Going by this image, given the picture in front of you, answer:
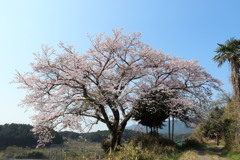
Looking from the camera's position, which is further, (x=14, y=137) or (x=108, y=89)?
(x=14, y=137)

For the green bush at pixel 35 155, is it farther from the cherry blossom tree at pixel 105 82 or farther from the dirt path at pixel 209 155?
the dirt path at pixel 209 155

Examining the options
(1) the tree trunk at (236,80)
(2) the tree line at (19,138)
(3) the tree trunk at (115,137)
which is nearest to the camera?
(1) the tree trunk at (236,80)

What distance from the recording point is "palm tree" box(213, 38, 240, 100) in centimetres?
1367

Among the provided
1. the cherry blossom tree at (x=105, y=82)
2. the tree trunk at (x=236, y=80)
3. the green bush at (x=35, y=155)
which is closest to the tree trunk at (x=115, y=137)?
the cherry blossom tree at (x=105, y=82)

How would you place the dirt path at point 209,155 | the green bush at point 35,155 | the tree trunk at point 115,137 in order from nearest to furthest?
the dirt path at point 209,155, the tree trunk at point 115,137, the green bush at point 35,155

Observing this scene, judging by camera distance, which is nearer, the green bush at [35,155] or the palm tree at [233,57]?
the palm tree at [233,57]

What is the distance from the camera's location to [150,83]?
1523 centimetres

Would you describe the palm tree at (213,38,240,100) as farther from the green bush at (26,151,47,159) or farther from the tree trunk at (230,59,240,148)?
the green bush at (26,151,47,159)

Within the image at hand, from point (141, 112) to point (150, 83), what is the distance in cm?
245

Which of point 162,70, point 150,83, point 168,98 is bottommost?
point 168,98

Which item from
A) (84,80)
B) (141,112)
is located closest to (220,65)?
(141,112)

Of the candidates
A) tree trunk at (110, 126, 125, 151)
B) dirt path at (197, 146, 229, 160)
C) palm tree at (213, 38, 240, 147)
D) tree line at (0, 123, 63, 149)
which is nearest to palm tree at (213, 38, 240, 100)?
palm tree at (213, 38, 240, 147)

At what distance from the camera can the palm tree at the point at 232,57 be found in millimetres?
13671

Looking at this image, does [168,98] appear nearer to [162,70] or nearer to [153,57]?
[162,70]
